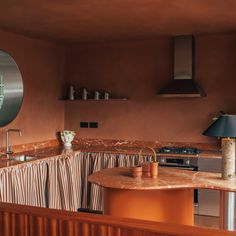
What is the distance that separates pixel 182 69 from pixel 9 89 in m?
2.46

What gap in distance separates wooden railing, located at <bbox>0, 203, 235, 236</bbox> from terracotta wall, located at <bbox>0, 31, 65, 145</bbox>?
345 centimetres

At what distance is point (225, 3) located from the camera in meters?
3.77

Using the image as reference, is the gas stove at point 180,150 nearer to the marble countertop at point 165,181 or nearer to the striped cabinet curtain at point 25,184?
the marble countertop at point 165,181

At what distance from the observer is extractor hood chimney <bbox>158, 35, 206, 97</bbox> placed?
18.2 feet

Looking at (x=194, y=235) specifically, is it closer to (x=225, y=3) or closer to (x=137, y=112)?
(x=225, y=3)

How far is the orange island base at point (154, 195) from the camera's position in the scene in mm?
3336

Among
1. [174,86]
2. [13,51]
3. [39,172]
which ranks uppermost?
[13,51]

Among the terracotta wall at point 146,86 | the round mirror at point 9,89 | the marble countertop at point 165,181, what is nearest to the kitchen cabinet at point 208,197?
the terracotta wall at point 146,86

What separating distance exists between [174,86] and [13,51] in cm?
232

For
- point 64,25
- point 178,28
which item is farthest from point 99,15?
point 178,28

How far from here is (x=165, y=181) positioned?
135 inches

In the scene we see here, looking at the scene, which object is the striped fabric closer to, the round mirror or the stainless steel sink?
the stainless steel sink

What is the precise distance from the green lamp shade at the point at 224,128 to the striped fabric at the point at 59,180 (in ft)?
4.39

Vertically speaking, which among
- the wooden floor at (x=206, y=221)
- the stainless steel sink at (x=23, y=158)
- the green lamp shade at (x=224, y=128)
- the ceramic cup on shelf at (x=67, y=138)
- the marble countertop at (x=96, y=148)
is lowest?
the wooden floor at (x=206, y=221)
